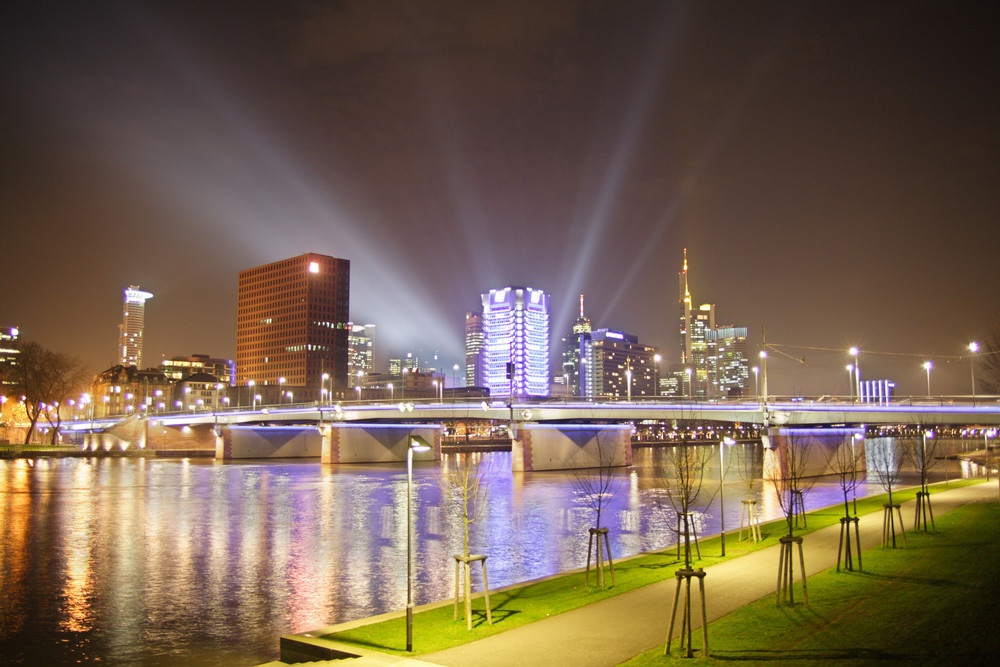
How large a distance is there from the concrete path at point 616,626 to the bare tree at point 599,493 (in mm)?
1498

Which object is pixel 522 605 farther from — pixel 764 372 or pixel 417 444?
pixel 764 372

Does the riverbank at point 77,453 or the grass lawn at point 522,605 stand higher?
the grass lawn at point 522,605

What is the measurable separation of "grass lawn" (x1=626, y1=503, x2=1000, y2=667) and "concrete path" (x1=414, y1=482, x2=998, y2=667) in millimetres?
772

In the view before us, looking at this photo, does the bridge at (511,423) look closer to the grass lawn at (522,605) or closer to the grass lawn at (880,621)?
the grass lawn at (522,605)

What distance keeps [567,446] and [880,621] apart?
87946 millimetres

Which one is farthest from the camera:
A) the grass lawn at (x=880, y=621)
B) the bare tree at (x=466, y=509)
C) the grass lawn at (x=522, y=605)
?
the bare tree at (x=466, y=509)

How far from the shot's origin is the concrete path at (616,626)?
13377 mm

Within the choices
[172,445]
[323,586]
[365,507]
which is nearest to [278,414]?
[172,445]

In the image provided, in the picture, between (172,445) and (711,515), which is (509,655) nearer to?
(711,515)

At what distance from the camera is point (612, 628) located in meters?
15.2

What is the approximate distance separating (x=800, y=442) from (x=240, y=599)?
236ft

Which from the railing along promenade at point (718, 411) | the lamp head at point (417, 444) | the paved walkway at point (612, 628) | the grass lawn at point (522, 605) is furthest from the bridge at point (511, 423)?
the lamp head at point (417, 444)

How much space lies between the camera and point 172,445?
151625 mm

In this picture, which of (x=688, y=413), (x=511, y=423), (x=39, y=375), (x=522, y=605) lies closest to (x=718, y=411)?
(x=688, y=413)
